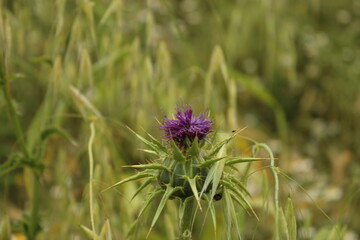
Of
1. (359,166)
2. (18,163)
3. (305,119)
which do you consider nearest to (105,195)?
(18,163)

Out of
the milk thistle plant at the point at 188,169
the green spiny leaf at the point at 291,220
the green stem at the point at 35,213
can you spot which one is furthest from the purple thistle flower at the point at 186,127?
the green stem at the point at 35,213

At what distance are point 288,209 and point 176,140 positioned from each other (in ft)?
1.00

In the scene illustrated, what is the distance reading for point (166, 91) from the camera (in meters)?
2.58

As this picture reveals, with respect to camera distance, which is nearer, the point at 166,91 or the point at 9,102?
the point at 9,102

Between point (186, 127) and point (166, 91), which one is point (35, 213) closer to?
point (186, 127)

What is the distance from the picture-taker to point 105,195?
203 centimetres

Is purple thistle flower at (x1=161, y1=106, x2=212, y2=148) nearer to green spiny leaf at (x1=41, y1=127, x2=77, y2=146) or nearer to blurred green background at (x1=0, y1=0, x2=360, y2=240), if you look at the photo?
blurred green background at (x1=0, y1=0, x2=360, y2=240)

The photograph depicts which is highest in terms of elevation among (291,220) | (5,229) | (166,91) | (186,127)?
(166,91)

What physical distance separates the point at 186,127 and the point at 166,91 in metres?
1.28

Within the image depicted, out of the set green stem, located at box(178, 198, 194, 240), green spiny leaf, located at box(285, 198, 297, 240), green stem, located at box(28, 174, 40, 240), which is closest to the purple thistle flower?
green stem, located at box(178, 198, 194, 240)

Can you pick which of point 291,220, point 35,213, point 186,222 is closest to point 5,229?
point 35,213

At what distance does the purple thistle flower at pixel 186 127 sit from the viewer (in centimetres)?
130

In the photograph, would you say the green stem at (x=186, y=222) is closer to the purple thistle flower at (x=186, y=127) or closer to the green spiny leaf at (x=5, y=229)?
the purple thistle flower at (x=186, y=127)

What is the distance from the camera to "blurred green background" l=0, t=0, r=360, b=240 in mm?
1939
